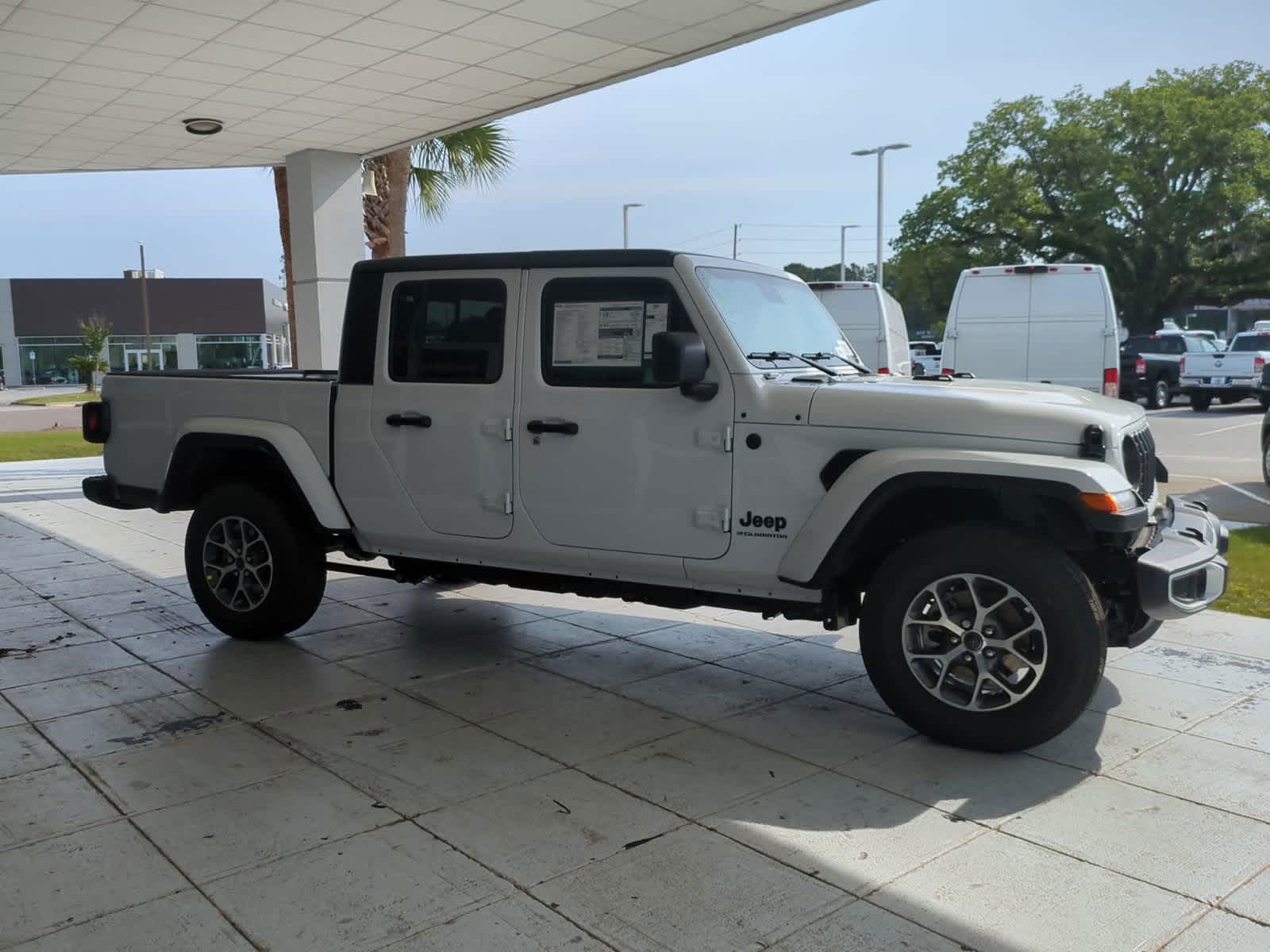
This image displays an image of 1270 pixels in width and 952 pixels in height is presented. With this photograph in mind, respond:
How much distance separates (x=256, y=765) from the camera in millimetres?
4207

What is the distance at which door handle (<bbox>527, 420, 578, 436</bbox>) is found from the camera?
490 cm

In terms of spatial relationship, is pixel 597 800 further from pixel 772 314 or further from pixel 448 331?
pixel 448 331

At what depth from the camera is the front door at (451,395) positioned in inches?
203

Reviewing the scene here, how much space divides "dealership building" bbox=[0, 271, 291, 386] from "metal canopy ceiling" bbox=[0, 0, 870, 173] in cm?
5239

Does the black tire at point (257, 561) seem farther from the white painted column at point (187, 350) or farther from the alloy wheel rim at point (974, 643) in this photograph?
the white painted column at point (187, 350)

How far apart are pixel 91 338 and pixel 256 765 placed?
157 feet

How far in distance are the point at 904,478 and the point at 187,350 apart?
64155 millimetres

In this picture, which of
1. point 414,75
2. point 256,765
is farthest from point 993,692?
point 414,75

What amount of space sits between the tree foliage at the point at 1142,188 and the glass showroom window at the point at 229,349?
40.0m

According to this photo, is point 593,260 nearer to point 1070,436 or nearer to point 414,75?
point 1070,436

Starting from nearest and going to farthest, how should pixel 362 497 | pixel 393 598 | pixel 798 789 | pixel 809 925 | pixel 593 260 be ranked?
pixel 809 925 < pixel 798 789 < pixel 593 260 < pixel 362 497 < pixel 393 598

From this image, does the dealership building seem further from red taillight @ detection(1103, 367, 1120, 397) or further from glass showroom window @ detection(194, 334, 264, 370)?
red taillight @ detection(1103, 367, 1120, 397)

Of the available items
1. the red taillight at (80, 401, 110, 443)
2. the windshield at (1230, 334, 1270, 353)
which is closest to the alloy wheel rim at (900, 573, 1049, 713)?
the red taillight at (80, 401, 110, 443)

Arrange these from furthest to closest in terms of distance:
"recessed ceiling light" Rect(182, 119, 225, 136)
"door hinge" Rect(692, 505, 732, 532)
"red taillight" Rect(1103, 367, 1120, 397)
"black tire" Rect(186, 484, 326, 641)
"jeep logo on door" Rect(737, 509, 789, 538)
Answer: "red taillight" Rect(1103, 367, 1120, 397), "recessed ceiling light" Rect(182, 119, 225, 136), "black tire" Rect(186, 484, 326, 641), "door hinge" Rect(692, 505, 732, 532), "jeep logo on door" Rect(737, 509, 789, 538)
